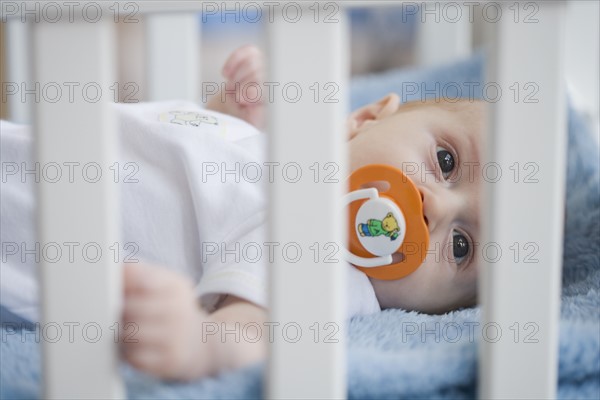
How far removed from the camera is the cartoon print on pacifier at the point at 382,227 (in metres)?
0.75

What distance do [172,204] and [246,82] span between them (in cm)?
37

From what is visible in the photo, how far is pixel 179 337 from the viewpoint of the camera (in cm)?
49

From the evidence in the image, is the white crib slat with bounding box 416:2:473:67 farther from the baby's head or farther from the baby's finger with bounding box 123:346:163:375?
the baby's finger with bounding box 123:346:163:375

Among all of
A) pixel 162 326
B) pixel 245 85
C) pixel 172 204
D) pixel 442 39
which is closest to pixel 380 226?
pixel 172 204

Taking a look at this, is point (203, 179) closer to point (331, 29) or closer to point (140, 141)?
point (140, 141)

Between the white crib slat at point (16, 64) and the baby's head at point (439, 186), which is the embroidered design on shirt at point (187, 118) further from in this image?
the white crib slat at point (16, 64)

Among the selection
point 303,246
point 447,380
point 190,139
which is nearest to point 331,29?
point 303,246

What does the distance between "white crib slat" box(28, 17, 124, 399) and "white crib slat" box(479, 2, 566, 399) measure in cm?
25

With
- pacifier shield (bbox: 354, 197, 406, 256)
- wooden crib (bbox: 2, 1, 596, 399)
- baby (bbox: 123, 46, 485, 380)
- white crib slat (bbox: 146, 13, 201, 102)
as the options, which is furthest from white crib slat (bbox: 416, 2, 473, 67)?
wooden crib (bbox: 2, 1, 596, 399)

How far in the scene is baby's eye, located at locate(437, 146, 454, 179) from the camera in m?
0.82

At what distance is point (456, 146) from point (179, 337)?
1.49 feet

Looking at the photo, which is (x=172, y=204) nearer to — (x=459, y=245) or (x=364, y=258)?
(x=364, y=258)

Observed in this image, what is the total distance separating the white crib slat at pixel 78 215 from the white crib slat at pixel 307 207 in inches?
4.3

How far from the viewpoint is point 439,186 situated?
2.62 ft
